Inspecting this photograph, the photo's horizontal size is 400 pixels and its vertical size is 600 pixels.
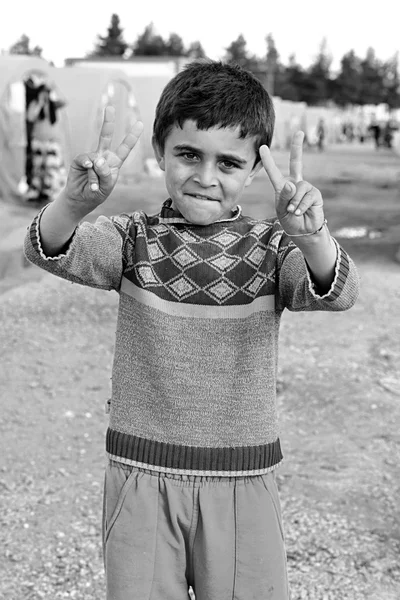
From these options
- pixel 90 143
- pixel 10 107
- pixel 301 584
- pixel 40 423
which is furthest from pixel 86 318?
pixel 90 143

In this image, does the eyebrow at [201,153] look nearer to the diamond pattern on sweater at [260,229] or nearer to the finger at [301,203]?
the diamond pattern on sweater at [260,229]

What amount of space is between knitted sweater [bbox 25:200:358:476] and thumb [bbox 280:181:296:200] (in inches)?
9.8

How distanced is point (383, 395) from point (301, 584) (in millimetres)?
1927

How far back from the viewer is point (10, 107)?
12195 millimetres

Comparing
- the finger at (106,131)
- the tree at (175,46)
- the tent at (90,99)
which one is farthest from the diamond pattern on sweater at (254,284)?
the tree at (175,46)

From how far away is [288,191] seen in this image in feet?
5.01

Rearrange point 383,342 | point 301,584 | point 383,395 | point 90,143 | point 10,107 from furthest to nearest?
point 90,143, point 10,107, point 383,342, point 383,395, point 301,584

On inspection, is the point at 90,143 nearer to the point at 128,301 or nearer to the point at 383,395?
the point at 383,395

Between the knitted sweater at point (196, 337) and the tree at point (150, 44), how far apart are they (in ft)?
288

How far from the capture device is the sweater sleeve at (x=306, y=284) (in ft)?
5.39

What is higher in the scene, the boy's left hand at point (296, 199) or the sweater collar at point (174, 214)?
the boy's left hand at point (296, 199)

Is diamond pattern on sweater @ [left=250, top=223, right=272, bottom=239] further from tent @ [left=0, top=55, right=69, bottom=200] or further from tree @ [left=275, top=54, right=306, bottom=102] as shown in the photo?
tree @ [left=275, top=54, right=306, bottom=102]

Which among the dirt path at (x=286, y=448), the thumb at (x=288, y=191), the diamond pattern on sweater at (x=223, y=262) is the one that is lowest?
the dirt path at (x=286, y=448)

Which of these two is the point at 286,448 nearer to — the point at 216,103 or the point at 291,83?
the point at 216,103
